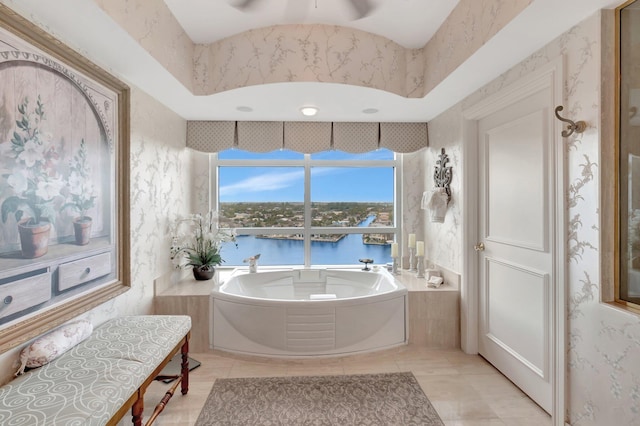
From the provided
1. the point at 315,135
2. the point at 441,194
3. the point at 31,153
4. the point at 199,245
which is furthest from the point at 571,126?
the point at 199,245

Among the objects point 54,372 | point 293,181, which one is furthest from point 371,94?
point 54,372

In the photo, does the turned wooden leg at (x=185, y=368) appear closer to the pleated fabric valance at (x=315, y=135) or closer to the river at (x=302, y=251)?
the river at (x=302, y=251)

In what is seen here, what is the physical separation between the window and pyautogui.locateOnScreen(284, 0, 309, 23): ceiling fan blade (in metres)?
1.47

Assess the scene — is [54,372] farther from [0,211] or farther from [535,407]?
[535,407]

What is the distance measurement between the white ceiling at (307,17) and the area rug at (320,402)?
210 centimetres

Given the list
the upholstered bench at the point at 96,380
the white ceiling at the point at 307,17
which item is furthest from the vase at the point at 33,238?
the white ceiling at the point at 307,17

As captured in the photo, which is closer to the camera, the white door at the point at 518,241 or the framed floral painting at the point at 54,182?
the framed floral painting at the point at 54,182

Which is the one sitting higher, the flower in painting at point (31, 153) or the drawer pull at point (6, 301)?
the flower in painting at point (31, 153)

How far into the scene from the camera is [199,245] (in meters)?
2.85

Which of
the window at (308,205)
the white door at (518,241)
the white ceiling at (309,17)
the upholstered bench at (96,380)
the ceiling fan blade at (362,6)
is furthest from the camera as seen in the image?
the window at (308,205)

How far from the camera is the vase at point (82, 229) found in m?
1.57

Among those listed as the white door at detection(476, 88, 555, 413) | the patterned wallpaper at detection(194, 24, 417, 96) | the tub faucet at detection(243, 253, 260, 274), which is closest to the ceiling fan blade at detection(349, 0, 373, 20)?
the patterned wallpaper at detection(194, 24, 417, 96)

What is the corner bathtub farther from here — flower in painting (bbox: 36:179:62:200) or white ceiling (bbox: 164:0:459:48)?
white ceiling (bbox: 164:0:459:48)

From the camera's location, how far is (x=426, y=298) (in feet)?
8.29
